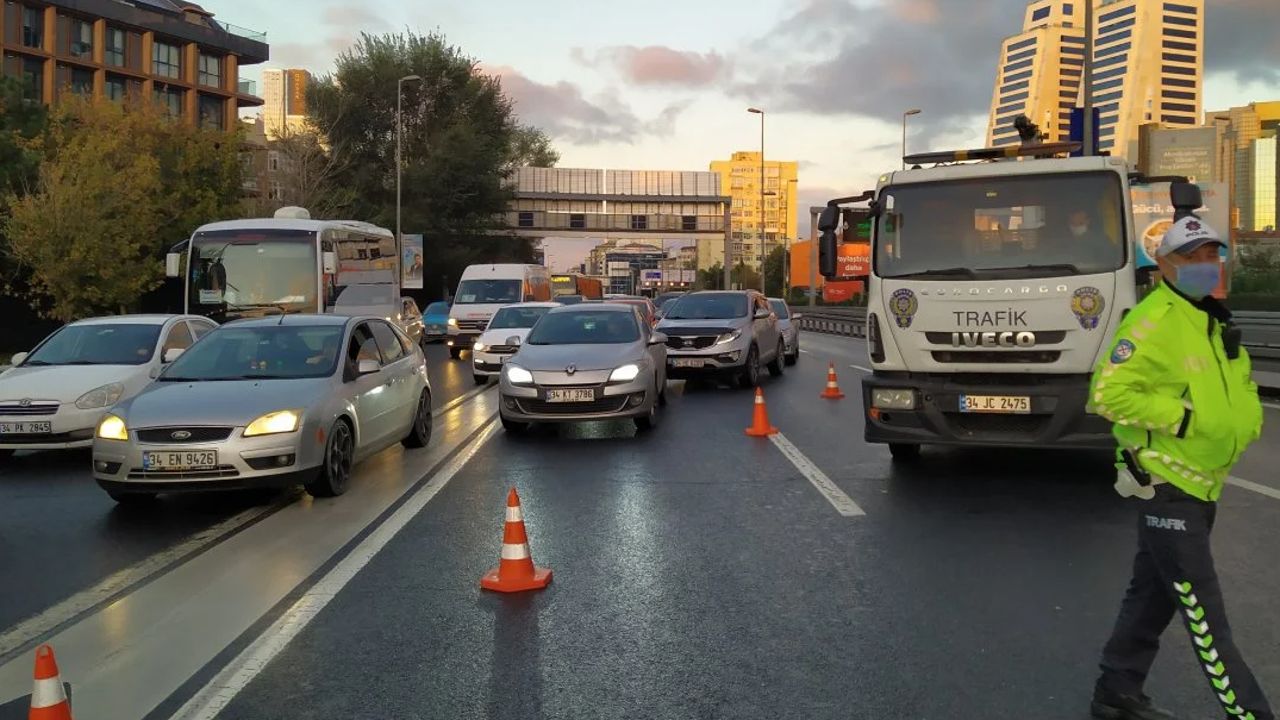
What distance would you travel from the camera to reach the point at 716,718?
3924 mm

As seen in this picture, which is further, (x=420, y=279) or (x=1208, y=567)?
(x=420, y=279)

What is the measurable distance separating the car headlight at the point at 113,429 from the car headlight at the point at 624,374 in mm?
5293

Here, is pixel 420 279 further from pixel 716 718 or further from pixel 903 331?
pixel 716 718

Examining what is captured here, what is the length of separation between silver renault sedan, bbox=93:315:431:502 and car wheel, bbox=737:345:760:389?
28.7 ft

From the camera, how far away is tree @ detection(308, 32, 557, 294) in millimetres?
55312

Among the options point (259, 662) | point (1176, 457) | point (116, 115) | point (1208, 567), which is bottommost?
point (259, 662)

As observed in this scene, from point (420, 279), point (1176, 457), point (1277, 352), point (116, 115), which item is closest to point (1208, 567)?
point (1176, 457)

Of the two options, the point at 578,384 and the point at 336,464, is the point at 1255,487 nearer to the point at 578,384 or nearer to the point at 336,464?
the point at 578,384

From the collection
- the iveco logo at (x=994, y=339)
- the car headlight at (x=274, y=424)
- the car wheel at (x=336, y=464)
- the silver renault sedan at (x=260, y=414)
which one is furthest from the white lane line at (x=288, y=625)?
the iveco logo at (x=994, y=339)

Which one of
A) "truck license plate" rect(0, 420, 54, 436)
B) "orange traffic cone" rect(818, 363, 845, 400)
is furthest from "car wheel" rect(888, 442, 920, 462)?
"truck license plate" rect(0, 420, 54, 436)

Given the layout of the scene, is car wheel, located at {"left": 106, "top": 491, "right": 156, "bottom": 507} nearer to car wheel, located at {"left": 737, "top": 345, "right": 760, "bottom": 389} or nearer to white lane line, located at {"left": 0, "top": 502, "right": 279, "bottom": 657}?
white lane line, located at {"left": 0, "top": 502, "right": 279, "bottom": 657}

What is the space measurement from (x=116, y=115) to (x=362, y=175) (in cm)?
2266

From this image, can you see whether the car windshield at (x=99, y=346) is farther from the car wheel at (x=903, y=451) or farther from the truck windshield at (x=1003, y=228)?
the truck windshield at (x=1003, y=228)

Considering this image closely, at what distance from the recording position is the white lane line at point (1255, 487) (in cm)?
820
